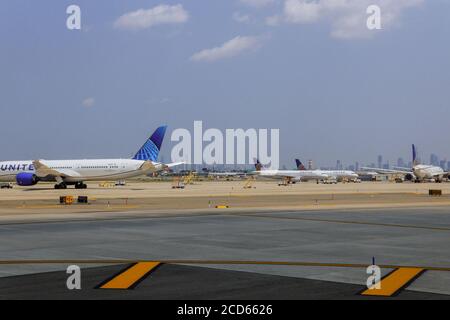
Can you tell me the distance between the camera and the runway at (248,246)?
47.5 ft

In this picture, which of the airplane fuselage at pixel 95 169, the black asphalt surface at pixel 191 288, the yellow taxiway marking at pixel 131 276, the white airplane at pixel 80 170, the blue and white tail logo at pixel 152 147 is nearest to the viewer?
the black asphalt surface at pixel 191 288

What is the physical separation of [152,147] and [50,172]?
51.8 feet

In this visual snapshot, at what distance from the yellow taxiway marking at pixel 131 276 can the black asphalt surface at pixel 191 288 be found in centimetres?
20

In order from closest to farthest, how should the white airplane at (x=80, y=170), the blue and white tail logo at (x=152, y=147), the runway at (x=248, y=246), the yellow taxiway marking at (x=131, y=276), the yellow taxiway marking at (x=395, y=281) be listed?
the yellow taxiway marking at (x=395, y=281), the yellow taxiway marking at (x=131, y=276), the runway at (x=248, y=246), the white airplane at (x=80, y=170), the blue and white tail logo at (x=152, y=147)

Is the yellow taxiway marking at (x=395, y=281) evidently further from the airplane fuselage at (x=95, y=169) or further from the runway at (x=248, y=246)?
the airplane fuselage at (x=95, y=169)

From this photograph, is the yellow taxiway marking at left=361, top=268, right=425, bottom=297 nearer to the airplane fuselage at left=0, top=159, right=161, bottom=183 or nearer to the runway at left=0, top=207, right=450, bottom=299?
the runway at left=0, top=207, right=450, bottom=299

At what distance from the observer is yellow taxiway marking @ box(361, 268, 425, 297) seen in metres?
13.2

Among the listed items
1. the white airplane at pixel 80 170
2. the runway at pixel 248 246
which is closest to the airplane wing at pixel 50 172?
the white airplane at pixel 80 170

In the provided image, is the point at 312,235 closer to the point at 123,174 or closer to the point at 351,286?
the point at 351,286

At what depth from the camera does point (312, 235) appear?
25.7 meters

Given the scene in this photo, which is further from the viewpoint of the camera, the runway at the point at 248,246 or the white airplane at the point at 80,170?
the white airplane at the point at 80,170

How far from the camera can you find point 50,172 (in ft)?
309
